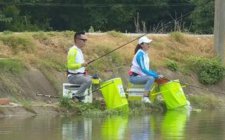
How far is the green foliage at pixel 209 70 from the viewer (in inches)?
919

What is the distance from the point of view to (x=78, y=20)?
43969 mm

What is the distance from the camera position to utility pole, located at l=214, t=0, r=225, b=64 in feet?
78.3

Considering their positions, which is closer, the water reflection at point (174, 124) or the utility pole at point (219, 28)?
the water reflection at point (174, 124)

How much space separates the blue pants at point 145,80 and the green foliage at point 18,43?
3.23 m

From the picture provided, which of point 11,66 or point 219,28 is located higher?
point 219,28

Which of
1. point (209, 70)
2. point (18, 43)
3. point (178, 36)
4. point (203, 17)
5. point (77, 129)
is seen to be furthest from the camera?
point (203, 17)

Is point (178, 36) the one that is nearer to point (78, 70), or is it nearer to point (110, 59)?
point (110, 59)

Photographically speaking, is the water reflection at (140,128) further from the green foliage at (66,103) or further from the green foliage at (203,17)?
the green foliage at (203,17)

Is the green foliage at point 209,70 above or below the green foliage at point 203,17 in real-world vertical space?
below

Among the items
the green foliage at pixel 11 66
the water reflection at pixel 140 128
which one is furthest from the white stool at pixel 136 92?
the green foliage at pixel 11 66

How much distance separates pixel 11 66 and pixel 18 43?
69.3 inches

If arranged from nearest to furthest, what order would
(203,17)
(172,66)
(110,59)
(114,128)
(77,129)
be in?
1. (77,129)
2. (114,128)
3. (110,59)
4. (172,66)
5. (203,17)

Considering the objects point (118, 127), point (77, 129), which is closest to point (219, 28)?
point (118, 127)

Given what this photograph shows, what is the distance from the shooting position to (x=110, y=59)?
22562 mm
